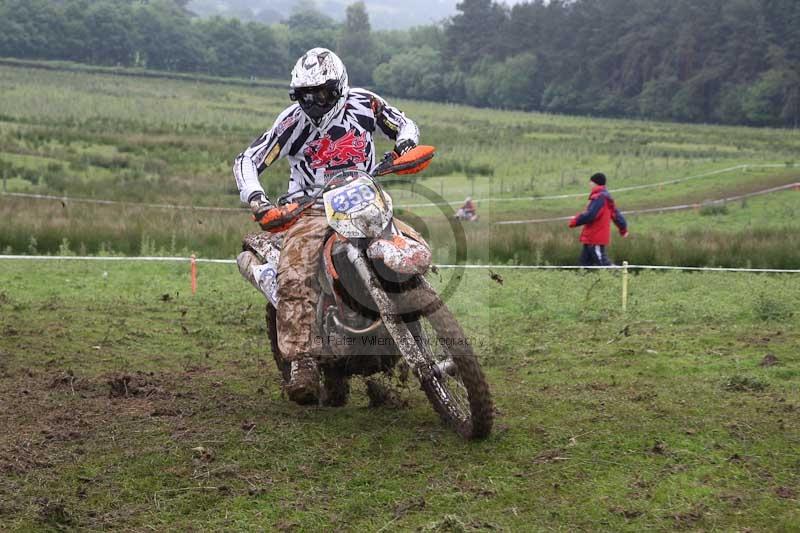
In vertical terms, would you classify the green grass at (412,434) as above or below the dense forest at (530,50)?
below

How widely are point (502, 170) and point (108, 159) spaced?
15803mm

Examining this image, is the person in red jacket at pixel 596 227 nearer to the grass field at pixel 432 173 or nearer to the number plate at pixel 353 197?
the grass field at pixel 432 173

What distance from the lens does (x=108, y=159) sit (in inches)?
1299

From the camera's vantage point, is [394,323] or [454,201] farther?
[454,201]

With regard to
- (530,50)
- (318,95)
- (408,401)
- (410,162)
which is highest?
(530,50)

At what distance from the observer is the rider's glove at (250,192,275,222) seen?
6.65 meters

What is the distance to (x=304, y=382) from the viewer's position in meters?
6.35

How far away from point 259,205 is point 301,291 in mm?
684

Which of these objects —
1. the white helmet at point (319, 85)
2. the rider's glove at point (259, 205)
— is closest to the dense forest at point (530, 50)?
the white helmet at point (319, 85)

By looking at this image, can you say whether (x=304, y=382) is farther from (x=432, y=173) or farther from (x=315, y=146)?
(x=432, y=173)

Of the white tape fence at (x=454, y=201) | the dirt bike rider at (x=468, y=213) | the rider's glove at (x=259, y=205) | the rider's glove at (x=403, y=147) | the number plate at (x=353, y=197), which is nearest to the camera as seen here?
the number plate at (x=353, y=197)

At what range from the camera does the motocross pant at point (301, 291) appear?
653 cm

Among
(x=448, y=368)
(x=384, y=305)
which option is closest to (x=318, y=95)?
(x=384, y=305)

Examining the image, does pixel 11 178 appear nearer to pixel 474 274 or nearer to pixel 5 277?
pixel 5 277
